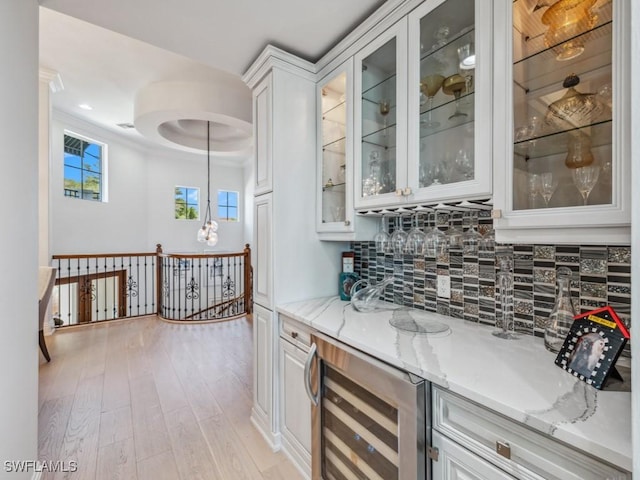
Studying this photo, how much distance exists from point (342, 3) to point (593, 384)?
6.42ft

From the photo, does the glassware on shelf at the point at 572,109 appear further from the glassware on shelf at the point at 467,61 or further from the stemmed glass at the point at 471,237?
the stemmed glass at the point at 471,237

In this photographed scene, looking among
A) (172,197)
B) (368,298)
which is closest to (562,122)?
(368,298)

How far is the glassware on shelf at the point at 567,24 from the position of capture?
0.97 m

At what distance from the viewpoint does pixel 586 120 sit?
0.97 m

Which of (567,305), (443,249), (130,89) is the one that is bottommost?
(567,305)

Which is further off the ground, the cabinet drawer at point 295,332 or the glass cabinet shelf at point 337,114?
the glass cabinet shelf at point 337,114

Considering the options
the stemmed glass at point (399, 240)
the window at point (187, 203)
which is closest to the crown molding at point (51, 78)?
the window at point (187, 203)

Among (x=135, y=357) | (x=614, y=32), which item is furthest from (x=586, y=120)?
(x=135, y=357)

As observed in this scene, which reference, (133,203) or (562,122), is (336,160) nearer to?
(562,122)

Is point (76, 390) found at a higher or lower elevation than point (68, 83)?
lower

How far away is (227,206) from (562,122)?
7.69m

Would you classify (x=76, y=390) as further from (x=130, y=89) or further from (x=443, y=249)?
(x=130, y=89)

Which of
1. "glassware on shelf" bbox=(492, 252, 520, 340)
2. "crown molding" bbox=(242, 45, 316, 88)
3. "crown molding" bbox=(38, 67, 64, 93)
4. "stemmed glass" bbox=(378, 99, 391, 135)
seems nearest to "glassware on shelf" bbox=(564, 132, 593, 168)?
"glassware on shelf" bbox=(492, 252, 520, 340)

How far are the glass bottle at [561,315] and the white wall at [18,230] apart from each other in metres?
2.18
